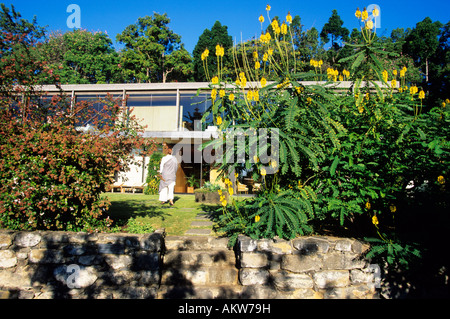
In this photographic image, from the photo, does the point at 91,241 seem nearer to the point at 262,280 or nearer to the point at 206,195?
the point at 262,280

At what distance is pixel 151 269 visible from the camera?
3539 millimetres

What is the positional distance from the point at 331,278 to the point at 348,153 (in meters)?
1.69

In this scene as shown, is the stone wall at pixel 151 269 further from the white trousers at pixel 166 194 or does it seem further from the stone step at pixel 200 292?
the white trousers at pixel 166 194

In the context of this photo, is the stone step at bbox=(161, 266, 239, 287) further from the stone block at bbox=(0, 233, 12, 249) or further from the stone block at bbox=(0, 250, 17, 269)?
the stone block at bbox=(0, 233, 12, 249)

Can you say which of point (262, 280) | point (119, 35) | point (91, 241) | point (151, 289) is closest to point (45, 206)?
point (91, 241)

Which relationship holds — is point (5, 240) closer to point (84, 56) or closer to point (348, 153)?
point (348, 153)

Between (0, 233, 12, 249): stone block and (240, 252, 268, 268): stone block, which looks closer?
(240, 252, 268, 268): stone block

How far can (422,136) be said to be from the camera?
3178 mm

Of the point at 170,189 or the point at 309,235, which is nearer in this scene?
the point at 309,235

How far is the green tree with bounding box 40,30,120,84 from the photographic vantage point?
3319 cm

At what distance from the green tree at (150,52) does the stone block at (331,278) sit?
30.6m

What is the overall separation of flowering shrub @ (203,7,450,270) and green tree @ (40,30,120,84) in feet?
113

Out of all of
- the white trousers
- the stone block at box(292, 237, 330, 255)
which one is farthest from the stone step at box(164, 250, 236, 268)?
the white trousers
